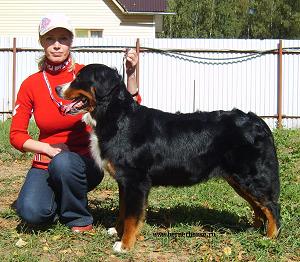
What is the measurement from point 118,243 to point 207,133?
1.24 meters

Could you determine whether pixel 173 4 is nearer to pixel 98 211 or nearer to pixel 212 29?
pixel 212 29

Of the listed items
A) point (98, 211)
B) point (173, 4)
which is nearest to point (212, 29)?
point (173, 4)

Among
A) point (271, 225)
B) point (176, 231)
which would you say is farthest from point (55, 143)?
point (271, 225)

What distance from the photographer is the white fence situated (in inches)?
518

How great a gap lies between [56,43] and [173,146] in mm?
1452

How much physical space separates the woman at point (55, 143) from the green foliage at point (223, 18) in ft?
126

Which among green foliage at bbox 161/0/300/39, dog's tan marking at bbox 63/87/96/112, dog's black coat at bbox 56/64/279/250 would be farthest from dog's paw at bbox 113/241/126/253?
green foliage at bbox 161/0/300/39

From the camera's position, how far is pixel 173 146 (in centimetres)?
424

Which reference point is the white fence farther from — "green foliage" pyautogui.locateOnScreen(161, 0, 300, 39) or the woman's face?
"green foliage" pyautogui.locateOnScreen(161, 0, 300, 39)

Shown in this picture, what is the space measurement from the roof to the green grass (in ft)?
51.0

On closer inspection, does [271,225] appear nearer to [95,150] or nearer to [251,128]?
[251,128]

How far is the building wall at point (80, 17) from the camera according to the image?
20703mm

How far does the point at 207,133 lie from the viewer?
4246mm

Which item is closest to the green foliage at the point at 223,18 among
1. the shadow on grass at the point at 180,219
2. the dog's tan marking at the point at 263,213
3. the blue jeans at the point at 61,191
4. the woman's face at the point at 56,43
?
the shadow on grass at the point at 180,219
